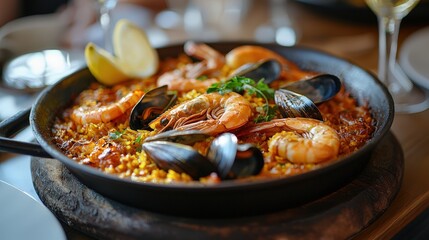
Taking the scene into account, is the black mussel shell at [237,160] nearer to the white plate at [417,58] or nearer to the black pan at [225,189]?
the black pan at [225,189]

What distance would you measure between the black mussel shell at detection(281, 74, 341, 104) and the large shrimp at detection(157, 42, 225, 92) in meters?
0.30

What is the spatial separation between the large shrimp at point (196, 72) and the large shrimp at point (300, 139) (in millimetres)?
391

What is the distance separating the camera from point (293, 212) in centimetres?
135

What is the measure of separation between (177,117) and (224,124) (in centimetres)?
18

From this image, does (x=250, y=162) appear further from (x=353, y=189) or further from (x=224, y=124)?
(x=353, y=189)

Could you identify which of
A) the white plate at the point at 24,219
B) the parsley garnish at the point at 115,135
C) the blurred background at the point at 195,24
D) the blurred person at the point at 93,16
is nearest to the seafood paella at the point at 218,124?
the parsley garnish at the point at 115,135

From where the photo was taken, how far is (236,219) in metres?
1.32

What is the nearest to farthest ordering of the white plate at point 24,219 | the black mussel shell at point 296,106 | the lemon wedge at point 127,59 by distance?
the white plate at point 24,219 → the black mussel shell at point 296,106 → the lemon wedge at point 127,59

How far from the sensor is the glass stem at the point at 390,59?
82.2 inches

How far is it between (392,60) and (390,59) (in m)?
0.02

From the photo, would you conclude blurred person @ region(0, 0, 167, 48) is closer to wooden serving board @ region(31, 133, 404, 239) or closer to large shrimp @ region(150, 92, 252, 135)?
large shrimp @ region(150, 92, 252, 135)

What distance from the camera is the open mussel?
1.66 m

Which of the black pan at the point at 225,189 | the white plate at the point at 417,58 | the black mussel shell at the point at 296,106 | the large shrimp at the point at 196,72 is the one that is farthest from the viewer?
the white plate at the point at 417,58

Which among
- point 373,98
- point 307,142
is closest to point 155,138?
point 307,142
